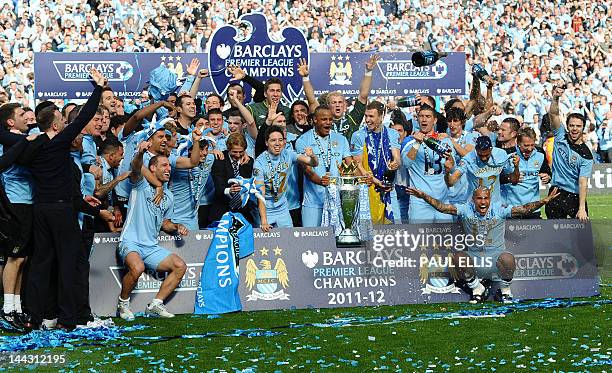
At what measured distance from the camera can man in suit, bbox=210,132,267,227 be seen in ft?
40.0

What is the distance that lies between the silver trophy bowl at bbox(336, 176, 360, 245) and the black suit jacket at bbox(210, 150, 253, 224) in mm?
1018

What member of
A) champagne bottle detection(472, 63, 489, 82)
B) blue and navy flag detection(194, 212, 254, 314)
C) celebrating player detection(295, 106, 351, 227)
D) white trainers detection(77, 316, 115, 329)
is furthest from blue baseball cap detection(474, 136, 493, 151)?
white trainers detection(77, 316, 115, 329)

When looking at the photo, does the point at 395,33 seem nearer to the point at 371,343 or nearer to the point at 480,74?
the point at 480,74

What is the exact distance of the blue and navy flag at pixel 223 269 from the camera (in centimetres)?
1166

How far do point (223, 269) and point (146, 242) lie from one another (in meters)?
0.87

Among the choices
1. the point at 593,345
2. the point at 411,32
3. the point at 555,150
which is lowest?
the point at 593,345

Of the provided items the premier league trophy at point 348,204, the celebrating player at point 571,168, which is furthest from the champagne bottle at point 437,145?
the celebrating player at point 571,168

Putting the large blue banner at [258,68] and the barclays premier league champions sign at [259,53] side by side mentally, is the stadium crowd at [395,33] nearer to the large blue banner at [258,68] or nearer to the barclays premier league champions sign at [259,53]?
the large blue banner at [258,68]

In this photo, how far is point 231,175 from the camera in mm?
12227

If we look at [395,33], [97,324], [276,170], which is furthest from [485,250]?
[395,33]

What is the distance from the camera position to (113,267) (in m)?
11.5

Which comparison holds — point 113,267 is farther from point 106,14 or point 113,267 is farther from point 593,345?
point 106,14

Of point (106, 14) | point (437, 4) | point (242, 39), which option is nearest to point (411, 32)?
point (437, 4)

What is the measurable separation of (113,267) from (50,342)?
176cm
